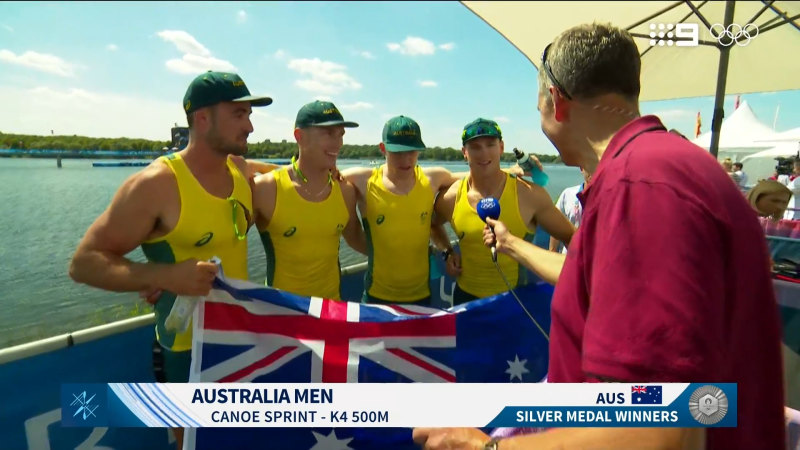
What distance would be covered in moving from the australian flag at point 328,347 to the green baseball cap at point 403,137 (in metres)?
1.56

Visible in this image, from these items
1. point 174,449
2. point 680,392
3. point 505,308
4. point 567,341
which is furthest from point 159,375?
point 680,392

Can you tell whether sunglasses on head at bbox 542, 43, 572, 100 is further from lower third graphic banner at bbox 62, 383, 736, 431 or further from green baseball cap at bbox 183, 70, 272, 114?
green baseball cap at bbox 183, 70, 272, 114

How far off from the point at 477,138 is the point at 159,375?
2.71 m

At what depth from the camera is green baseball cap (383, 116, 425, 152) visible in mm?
3570

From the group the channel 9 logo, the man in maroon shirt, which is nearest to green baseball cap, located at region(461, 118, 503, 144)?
the man in maroon shirt

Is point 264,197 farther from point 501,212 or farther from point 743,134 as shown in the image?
point 743,134

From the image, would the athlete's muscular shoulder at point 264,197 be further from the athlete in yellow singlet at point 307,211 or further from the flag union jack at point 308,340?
the flag union jack at point 308,340

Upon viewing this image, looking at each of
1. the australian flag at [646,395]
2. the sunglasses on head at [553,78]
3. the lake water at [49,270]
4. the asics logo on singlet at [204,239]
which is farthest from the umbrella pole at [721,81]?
the asics logo on singlet at [204,239]

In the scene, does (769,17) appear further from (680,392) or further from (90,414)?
(90,414)

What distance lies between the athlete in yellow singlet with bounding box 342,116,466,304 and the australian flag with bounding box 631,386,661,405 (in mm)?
2755

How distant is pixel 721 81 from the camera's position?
5.11m

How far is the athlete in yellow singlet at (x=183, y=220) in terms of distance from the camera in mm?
2092

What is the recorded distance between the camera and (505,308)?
2.62 m

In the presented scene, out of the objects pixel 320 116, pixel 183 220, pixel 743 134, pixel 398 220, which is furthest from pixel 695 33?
pixel 743 134
